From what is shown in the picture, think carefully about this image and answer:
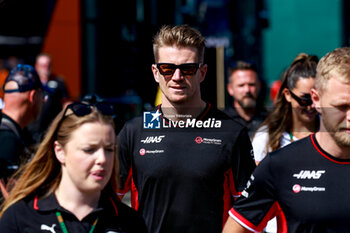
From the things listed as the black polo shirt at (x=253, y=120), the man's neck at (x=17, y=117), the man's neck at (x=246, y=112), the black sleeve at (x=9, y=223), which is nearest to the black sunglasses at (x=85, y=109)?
the black sleeve at (x=9, y=223)

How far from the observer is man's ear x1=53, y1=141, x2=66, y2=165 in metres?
3.94

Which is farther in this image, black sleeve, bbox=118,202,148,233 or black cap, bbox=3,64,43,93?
black cap, bbox=3,64,43,93

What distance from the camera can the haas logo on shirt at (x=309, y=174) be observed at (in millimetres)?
4180

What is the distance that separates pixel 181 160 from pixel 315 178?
1.25m

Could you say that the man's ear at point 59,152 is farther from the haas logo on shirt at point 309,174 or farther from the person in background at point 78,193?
the haas logo on shirt at point 309,174

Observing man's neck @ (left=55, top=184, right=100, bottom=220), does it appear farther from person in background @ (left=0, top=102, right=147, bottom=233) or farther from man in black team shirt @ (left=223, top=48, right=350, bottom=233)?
man in black team shirt @ (left=223, top=48, right=350, bottom=233)

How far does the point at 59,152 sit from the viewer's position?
3977 millimetres

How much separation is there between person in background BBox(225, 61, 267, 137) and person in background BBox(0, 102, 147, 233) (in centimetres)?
488

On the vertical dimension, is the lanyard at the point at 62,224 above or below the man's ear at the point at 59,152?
Answer: below

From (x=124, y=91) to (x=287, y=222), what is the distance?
10.4m

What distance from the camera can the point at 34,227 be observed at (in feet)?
12.4

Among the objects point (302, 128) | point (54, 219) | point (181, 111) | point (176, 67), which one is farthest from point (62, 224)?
point (302, 128)

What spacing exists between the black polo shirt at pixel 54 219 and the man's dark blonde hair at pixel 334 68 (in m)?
1.44

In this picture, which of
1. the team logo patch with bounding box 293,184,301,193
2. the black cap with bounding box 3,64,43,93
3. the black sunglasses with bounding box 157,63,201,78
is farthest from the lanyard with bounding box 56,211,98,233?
→ the black cap with bounding box 3,64,43,93
